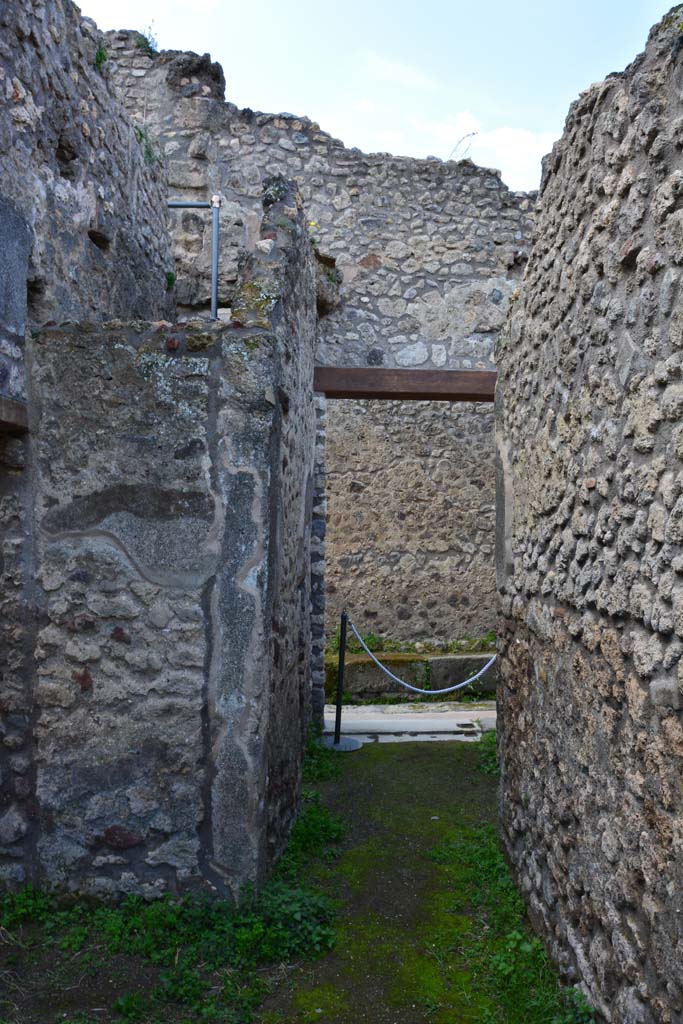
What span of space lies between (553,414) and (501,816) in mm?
2115

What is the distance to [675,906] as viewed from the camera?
6.18 feet

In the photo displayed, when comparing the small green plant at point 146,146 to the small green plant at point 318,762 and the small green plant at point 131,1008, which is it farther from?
the small green plant at point 131,1008

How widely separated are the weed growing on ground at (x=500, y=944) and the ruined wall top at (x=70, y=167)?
3151 mm

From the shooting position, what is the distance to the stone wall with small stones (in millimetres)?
7551

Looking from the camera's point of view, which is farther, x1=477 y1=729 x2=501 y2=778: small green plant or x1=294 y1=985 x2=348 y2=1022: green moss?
x1=477 y1=729 x2=501 y2=778: small green plant

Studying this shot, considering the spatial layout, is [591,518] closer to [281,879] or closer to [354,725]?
[281,879]

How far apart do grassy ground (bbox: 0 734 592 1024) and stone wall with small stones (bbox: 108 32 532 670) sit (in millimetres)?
4422

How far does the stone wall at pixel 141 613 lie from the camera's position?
3.18 m

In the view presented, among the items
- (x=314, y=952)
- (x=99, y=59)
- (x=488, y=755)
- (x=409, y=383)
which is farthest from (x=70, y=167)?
(x=488, y=755)

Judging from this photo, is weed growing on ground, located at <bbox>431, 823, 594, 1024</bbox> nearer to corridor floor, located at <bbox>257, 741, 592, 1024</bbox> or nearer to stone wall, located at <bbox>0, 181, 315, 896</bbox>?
corridor floor, located at <bbox>257, 741, 592, 1024</bbox>

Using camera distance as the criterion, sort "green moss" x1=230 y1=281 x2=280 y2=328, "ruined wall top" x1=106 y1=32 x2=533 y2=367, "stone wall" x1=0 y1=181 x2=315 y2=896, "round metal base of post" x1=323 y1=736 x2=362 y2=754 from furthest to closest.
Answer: "ruined wall top" x1=106 y1=32 x2=533 y2=367, "round metal base of post" x1=323 y1=736 x2=362 y2=754, "green moss" x1=230 y1=281 x2=280 y2=328, "stone wall" x1=0 y1=181 x2=315 y2=896

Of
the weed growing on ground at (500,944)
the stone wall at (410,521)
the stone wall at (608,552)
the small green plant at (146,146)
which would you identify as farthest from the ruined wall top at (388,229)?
the weed growing on ground at (500,944)

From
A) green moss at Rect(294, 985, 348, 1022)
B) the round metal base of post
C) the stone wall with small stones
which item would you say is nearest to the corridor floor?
green moss at Rect(294, 985, 348, 1022)

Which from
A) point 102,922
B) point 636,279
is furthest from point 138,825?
point 636,279
